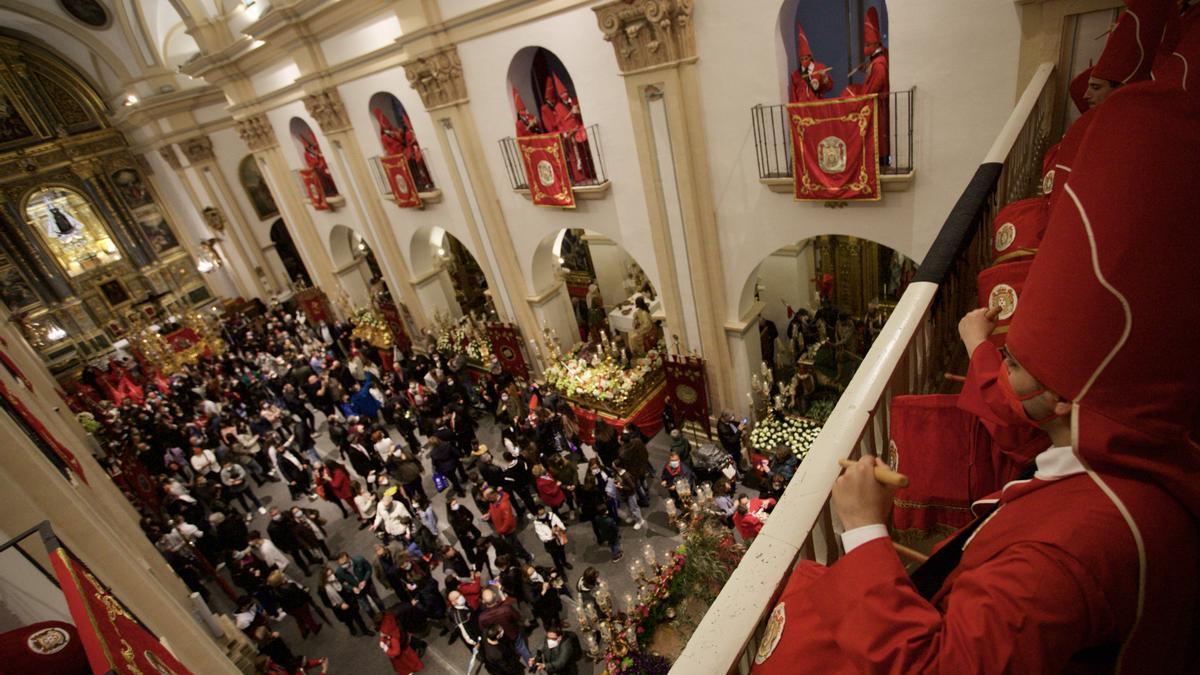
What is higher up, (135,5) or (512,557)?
(135,5)

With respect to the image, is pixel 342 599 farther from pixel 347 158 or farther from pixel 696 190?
pixel 347 158

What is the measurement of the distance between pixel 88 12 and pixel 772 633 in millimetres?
30414

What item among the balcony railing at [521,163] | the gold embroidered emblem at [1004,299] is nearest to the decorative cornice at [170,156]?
the balcony railing at [521,163]

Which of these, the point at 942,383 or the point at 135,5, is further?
the point at 135,5

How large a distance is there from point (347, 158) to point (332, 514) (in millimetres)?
8975

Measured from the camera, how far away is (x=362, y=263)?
66.8 feet

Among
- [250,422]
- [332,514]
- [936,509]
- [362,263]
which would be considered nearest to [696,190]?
[936,509]

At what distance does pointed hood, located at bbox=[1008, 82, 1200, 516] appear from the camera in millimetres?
1156

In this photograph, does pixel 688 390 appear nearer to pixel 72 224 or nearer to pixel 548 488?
pixel 548 488

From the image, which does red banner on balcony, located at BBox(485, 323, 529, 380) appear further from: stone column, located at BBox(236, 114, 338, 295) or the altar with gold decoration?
stone column, located at BBox(236, 114, 338, 295)

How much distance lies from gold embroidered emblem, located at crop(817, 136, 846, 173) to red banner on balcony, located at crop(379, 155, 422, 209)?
949cm

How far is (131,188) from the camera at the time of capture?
25.2 meters

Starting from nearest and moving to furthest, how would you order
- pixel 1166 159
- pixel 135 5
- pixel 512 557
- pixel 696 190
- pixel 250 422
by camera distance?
1. pixel 1166 159
2. pixel 512 557
3. pixel 696 190
4. pixel 250 422
5. pixel 135 5

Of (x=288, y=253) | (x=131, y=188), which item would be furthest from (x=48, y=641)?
(x=131, y=188)
